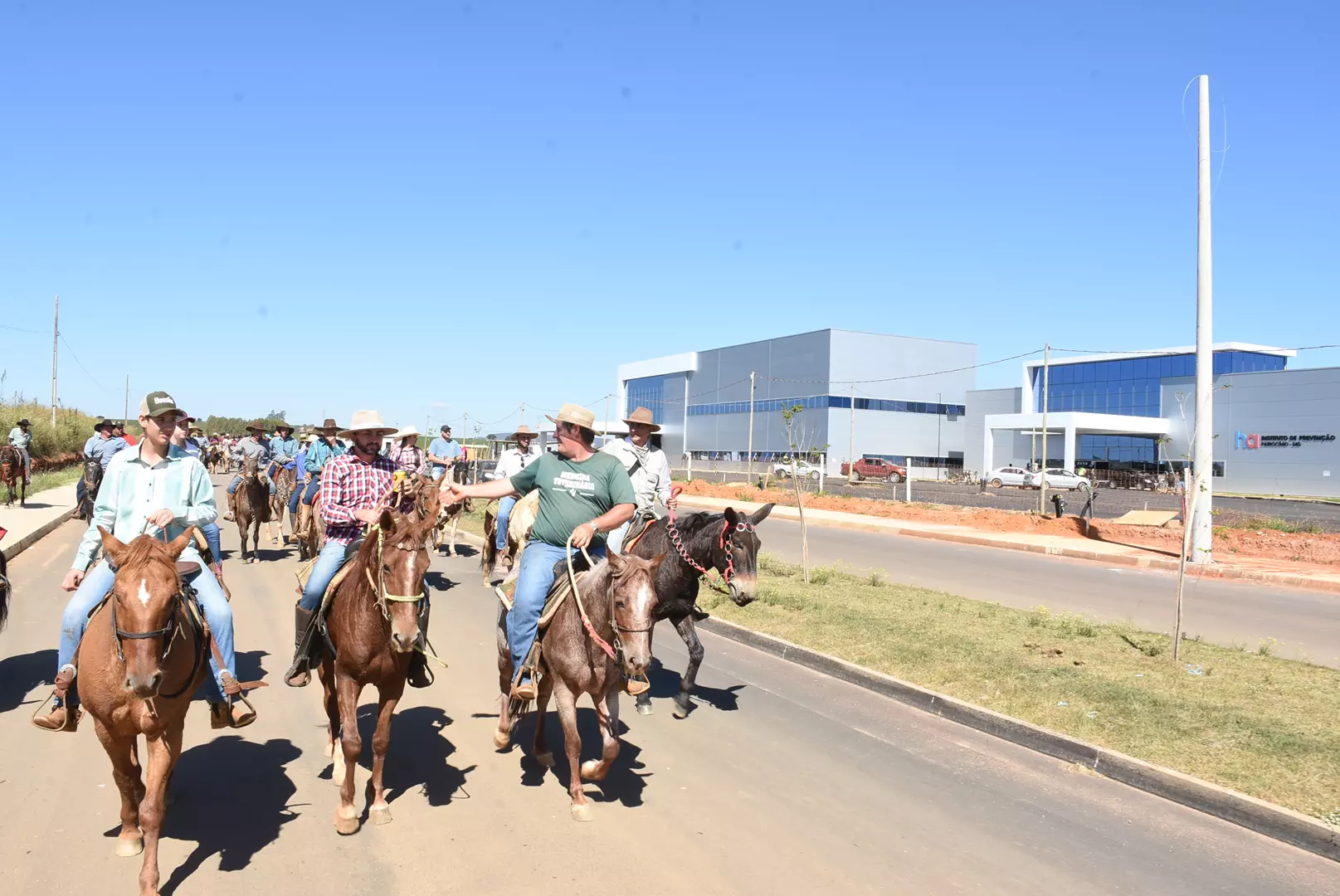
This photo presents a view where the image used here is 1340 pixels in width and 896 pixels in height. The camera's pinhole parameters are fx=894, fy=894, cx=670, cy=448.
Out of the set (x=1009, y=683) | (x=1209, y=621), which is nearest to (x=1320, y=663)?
(x=1209, y=621)

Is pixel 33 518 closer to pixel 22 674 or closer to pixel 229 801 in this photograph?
pixel 22 674

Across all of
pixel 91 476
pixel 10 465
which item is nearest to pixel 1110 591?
pixel 91 476

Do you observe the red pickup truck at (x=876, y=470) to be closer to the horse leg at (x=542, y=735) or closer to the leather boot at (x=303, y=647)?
the horse leg at (x=542, y=735)

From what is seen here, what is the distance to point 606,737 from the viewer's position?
5.40 metres

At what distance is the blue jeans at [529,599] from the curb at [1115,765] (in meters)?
4.00

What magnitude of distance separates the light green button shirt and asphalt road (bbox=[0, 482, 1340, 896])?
5.10 feet

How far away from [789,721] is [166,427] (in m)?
5.26

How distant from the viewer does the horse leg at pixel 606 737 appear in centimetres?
530

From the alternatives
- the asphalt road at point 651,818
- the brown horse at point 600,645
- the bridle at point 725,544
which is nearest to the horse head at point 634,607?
the brown horse at point 600,645

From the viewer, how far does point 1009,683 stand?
8.51 meters

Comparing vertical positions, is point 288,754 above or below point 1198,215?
below

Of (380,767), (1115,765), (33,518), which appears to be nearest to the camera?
(380,767)

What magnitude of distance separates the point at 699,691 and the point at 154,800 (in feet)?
16.8

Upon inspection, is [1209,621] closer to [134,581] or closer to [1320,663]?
[1320,663]
